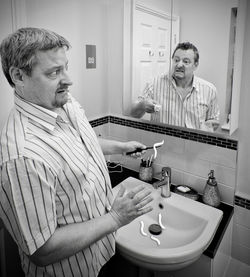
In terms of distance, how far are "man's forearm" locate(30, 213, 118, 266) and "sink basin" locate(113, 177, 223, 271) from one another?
27 centimetres

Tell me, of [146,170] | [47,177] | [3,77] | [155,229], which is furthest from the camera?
[146,170]

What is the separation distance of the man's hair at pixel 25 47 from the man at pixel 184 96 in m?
0.72

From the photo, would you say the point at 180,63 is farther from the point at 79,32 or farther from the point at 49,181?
the point at 49,181

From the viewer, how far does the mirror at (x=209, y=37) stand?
1.15 metres

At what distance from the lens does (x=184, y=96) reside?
1366 mm

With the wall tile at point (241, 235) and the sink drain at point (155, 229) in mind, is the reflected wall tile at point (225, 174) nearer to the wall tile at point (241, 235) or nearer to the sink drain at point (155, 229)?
the wall tile at point (241, 235)

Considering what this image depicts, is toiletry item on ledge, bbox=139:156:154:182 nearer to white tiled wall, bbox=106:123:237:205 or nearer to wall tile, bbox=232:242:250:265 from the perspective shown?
white tiled wall, bbox=106:123:237:205

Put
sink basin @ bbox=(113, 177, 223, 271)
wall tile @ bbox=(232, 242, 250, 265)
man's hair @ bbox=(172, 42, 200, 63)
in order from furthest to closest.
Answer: wall tile @ bbox=(232, 242, 250, 265) → man's hair @ bbox=(172, 42, 200, 63) → sink basin @ bbox=(113, 177, 223, 271)

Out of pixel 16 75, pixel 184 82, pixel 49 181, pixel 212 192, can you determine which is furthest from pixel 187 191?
pixel 16 75

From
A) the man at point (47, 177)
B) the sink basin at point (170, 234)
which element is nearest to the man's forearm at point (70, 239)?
the man at point (47, 177)

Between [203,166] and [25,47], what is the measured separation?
1039 millimetres

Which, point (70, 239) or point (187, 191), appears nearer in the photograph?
point (70, 239)

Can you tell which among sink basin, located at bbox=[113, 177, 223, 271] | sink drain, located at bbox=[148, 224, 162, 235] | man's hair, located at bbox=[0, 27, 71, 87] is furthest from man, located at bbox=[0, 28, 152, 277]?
sink drain, located at bbox=[148, 224, 162, 235]

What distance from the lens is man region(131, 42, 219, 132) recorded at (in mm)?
1287
